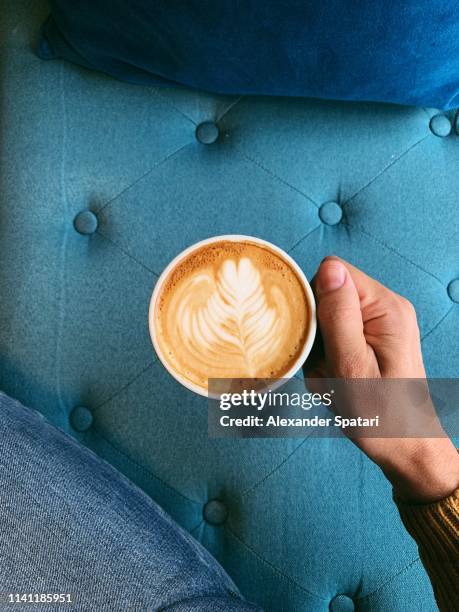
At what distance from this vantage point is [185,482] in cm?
70

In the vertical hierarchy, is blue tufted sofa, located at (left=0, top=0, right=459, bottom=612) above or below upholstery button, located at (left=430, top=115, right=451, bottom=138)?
below

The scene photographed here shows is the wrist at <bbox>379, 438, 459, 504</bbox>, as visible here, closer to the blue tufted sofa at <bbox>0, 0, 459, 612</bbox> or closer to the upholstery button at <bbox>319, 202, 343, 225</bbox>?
the blue tufted sofa at <bbox>0, 0, 459, 612</bbox>

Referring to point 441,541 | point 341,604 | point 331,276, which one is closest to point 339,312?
point 331,276

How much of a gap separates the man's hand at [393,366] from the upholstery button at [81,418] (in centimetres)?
28

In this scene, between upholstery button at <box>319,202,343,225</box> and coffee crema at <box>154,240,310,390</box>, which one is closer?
coffee crema at <box>154,240,310,390</box>

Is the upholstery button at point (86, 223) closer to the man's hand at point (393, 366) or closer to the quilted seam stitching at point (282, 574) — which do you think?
the man's hand at point (393, 366)

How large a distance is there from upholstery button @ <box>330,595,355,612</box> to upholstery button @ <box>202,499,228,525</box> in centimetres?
16

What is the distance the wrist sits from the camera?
611 millimetres

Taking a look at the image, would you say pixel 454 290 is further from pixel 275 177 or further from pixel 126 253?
pixel 126 253

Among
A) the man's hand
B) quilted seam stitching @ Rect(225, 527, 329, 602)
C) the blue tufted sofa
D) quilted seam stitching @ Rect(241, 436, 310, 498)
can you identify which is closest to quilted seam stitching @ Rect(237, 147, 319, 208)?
the blue tufted sofa

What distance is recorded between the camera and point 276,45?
2.03ft

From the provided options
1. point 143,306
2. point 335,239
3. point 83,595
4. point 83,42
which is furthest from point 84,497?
point 83,42

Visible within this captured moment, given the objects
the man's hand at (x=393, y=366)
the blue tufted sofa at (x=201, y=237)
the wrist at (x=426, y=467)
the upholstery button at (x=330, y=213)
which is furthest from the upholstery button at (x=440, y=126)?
the wrist at (x=426, y=467)

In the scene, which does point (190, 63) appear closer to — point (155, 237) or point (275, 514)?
point (155, 237)
